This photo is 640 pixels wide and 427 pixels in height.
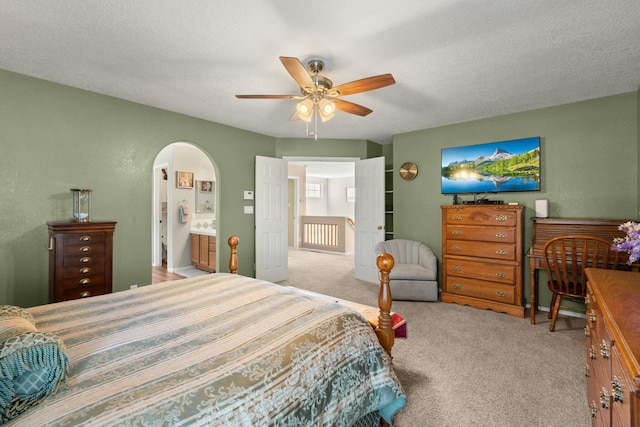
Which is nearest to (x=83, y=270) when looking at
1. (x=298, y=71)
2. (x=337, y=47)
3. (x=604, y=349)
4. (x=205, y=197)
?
(x=298, y=71)

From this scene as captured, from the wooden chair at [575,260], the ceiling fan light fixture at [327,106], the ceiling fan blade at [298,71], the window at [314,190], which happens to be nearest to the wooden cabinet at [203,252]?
the ceiling fan light fixture at [327,106]

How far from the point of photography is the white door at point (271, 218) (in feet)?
14.9

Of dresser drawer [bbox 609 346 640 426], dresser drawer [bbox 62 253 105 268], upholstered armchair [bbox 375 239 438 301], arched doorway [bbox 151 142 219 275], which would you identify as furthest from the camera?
arched doorway [bbox 151 142 219 275]

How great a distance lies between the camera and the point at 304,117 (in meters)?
2.46

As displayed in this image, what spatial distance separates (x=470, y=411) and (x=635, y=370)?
1.32 metres

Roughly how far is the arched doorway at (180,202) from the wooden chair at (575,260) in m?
4.78

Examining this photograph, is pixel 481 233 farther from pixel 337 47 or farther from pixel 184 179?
pixel 184 179

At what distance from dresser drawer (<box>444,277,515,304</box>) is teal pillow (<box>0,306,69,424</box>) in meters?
3.78

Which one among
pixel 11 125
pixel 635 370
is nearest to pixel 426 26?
pixel 635 370

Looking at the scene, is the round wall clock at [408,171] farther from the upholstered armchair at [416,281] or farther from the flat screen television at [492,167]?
the upholstered armchair at [416,281]

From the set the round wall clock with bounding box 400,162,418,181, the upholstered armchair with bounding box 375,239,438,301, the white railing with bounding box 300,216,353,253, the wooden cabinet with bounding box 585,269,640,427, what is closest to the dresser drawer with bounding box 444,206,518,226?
the upholstered armchair with bounding box 375,239,438,301

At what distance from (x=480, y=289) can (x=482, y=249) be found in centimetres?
49

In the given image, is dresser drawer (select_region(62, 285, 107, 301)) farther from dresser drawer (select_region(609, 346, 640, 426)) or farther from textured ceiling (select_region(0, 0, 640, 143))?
dresser drawer (select_region(609, 346, 640, 426))

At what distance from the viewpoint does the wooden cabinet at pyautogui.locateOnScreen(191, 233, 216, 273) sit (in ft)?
16.8
